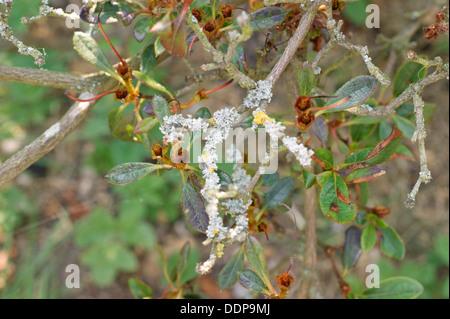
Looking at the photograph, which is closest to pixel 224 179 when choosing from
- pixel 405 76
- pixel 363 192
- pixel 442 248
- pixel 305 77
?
pixel 305 77

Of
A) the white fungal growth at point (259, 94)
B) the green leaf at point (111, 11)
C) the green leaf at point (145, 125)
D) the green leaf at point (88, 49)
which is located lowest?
the green leaf at point (145, 125)

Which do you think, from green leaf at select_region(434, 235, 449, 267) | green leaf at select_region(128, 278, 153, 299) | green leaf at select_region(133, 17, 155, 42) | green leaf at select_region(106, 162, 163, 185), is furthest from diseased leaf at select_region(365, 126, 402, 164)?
green leaf at select_region(434, 235, 449, 267)

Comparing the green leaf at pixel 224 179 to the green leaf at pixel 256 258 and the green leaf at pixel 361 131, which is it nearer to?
the green leaf at pixel 256 258

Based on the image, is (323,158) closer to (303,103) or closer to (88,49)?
(303,103)

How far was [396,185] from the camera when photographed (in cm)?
224

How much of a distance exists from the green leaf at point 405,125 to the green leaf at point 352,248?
378 millimetres

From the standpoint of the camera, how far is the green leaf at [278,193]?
4.19 ft

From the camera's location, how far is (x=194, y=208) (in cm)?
101

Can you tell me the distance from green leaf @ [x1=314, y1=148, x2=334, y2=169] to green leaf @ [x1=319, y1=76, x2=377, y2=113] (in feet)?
0.44

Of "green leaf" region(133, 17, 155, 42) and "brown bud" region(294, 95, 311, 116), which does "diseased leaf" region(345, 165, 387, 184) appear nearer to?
"brown bud" region(294, 95, 311, 116)

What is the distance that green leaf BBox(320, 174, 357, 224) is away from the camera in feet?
3.25

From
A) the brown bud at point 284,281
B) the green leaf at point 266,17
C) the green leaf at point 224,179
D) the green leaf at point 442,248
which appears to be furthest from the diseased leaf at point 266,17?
the green leaf at point 442,248

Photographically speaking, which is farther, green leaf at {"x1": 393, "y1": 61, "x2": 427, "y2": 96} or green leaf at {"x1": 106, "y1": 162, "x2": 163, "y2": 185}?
green leaf at {"x1": 393, "y1": 61, "x2": 427, "y2": 96}
